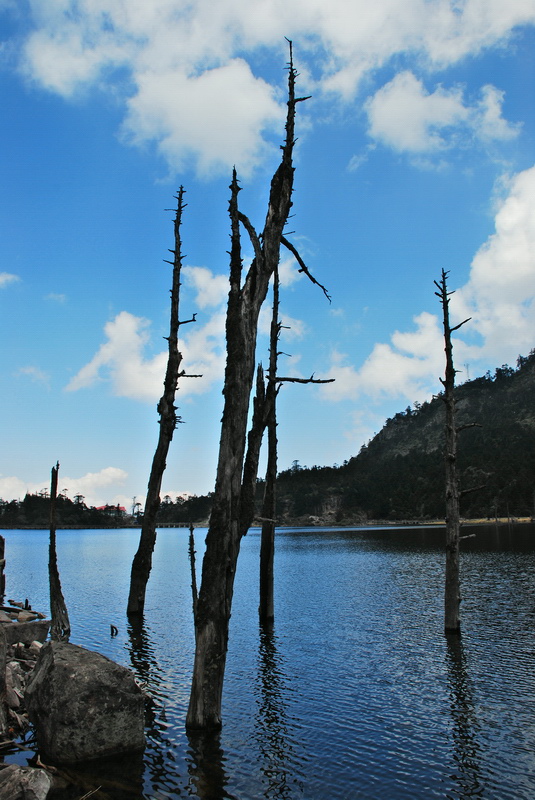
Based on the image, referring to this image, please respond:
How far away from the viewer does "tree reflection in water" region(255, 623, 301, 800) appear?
341 inches

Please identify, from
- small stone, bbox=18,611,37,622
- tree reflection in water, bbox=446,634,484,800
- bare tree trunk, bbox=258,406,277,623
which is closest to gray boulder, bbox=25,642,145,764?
tree reflection in water, bbox=446,634,484,800

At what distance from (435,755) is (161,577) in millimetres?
40113

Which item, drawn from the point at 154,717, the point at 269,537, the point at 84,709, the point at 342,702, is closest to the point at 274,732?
the point at 342,702

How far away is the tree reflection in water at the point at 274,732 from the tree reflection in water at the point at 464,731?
8.65 ft

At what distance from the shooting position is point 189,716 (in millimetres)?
10297

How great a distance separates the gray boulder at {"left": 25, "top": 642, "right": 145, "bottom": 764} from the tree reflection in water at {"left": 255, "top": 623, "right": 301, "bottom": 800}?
7.68 ft

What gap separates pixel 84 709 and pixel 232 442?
201 inches

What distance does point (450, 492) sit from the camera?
1870 cm

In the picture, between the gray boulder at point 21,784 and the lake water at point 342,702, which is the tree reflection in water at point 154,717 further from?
the gray boulder at point 21,784

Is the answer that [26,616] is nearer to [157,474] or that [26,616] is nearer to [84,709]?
[157,474]

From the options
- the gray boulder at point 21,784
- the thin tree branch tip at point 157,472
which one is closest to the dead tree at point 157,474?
the thin tree branch tip at point 157,472

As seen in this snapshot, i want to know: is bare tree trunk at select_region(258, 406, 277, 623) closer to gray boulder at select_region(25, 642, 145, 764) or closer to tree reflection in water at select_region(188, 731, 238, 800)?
tree reflection in water at select_region(188, 731, 238, 800)

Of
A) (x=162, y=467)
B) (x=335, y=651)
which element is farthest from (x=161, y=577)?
(x=335, y=651)

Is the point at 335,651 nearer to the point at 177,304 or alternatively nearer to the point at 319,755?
the point at 319,755
